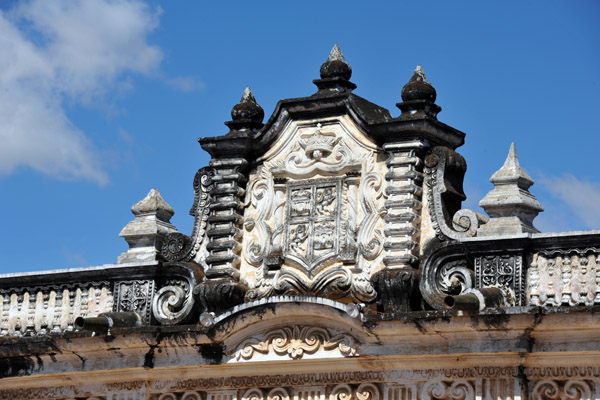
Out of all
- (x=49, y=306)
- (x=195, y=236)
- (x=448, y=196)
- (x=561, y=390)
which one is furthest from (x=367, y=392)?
(x=49, y=306)

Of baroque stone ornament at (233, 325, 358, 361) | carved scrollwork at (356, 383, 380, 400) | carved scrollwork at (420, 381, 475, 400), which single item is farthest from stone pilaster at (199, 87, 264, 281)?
carved scrollwork at (420, 381, 475, 400)

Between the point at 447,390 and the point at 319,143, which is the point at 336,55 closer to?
the point at 319,143

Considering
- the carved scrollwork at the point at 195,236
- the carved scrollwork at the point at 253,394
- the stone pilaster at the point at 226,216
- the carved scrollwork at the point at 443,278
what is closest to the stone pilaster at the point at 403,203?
the carved scrollwork at the point at 443,278

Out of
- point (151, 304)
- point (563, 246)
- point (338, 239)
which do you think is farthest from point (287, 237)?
point (563, 246)

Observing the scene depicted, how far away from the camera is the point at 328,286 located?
59.4 ft

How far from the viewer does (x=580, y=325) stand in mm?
16219

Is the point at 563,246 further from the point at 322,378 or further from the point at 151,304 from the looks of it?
the point at 151,304

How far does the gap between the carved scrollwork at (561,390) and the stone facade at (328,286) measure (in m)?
0.02

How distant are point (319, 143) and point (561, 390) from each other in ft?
14.2

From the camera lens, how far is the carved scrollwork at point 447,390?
17.0 m

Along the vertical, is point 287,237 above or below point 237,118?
below

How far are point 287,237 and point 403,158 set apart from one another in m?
1.73

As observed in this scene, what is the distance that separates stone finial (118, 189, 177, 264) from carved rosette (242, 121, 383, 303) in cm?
134

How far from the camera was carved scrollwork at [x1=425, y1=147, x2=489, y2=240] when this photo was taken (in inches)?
695
